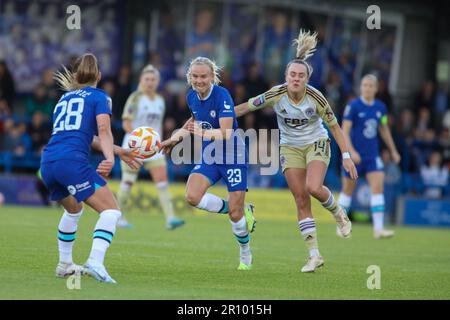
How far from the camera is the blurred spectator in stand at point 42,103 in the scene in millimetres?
23438

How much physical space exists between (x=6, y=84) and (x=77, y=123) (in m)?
14.4

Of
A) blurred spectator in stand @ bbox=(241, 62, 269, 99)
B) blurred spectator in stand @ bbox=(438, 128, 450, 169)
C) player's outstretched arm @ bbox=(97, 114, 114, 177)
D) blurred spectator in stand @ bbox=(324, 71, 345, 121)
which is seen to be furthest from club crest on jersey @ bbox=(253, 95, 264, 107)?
blurred spectator in stand @ bbox=(438, 128, 450, 169)

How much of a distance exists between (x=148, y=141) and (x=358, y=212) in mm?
13234

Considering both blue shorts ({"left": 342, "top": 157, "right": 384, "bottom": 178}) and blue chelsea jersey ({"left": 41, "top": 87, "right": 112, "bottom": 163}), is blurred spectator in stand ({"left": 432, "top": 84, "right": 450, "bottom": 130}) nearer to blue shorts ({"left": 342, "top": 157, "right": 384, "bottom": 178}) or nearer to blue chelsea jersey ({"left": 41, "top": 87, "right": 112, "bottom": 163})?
blue shorts ({"left": 342, "top": 157, "right": 384, "bottom": 178})

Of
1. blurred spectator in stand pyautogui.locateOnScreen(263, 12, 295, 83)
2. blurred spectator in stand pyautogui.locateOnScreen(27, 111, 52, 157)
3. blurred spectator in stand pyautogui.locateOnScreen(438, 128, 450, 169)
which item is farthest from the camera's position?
blurred spectator in stand pyautogui.locateOnScreen(263, 12, 295, 83)

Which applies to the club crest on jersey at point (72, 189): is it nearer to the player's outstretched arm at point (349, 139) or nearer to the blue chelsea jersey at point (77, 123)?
the blue chelsea jersey at point (77, 123)

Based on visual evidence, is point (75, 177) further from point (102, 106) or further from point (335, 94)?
point (335, 94)

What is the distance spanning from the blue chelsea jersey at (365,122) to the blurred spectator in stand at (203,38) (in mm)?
8959

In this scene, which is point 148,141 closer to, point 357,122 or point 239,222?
point 239,222

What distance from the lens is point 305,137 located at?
37.4 ft

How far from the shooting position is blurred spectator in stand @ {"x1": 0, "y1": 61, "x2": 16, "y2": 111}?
2294cm

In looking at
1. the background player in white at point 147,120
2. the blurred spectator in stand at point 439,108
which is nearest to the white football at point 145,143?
the background player in white at point 147,120

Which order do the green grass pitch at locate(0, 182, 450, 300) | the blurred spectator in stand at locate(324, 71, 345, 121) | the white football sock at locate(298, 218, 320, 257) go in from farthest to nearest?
the blurred spectator in stand at locate(324, 71, 345, 121), the white football sock at locate(298, 218, 320, 257), the green grass pitch at locate(0, 182, 450, 300)

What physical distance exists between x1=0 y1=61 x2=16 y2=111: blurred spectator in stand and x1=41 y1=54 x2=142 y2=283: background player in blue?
550 inches
